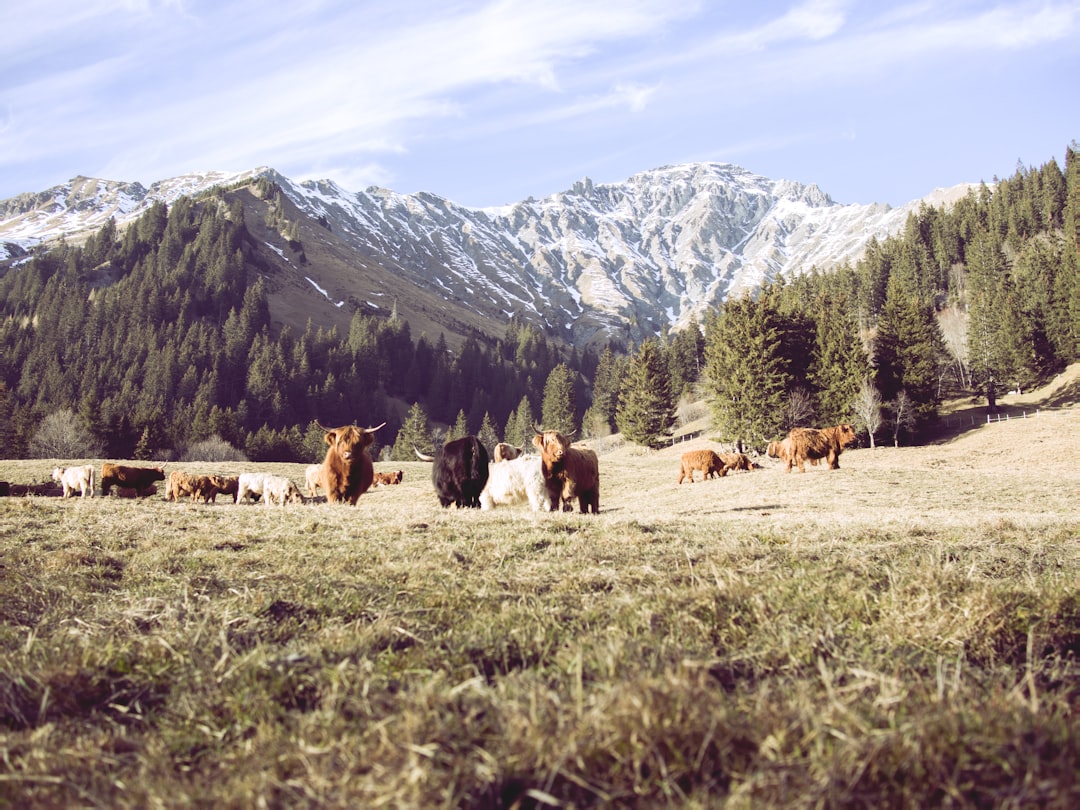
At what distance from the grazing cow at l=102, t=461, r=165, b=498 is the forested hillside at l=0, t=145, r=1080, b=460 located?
3836cm

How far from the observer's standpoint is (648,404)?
63.4 meters

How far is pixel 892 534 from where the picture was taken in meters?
7.73

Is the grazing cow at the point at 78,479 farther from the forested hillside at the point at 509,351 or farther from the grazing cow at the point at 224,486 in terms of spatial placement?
the forested hillside at the point at 509,351

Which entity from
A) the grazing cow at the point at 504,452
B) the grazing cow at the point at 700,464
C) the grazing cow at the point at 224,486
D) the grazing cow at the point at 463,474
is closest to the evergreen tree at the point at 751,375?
the grazing cow at the point at 700,464

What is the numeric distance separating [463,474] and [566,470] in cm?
256

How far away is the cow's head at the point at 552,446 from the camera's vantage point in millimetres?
12258

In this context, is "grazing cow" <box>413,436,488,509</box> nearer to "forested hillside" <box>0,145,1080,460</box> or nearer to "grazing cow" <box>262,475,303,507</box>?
"grazing cow" <box>262,475,303,507</box>

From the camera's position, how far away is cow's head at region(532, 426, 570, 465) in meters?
12.3

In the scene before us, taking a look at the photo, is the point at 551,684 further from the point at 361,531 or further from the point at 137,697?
the point at 361,531

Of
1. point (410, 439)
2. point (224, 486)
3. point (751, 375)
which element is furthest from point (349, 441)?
point (410, 439)

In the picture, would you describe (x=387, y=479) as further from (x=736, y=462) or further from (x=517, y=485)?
(x=517, y=485)

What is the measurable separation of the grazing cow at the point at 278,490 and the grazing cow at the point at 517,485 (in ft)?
36.8

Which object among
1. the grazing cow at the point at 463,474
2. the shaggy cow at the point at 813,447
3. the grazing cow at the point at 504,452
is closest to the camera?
the grazing cow at the point at 463,474

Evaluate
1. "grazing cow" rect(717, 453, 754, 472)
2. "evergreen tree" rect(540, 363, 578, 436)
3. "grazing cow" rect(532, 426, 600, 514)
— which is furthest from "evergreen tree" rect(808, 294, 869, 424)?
"evergreen tree" rect(540, 363, 578, 436)
